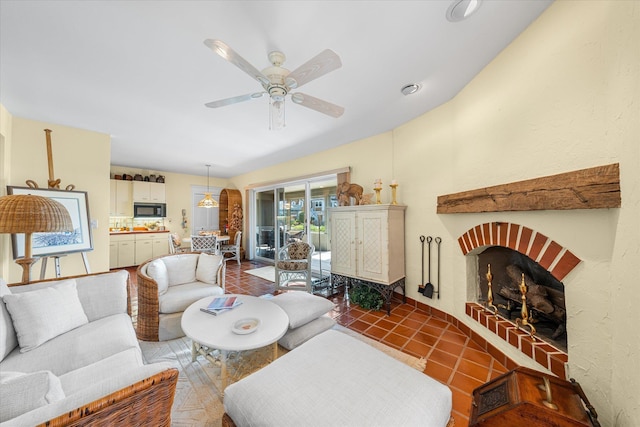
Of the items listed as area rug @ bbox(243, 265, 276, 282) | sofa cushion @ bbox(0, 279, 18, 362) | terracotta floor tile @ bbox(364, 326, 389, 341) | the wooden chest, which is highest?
sofa cushion @ bbox(0, 279, 18, 362)

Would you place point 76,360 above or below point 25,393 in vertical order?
below

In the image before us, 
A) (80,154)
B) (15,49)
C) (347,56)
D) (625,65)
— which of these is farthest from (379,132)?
(80,154)

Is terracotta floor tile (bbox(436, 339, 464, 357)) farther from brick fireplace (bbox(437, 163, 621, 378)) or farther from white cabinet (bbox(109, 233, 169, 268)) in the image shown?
white cabinet (bbox(109, 233, 169, 268))

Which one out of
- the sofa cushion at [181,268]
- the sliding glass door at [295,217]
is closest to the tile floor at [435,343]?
the sliding glass door at [295,217]

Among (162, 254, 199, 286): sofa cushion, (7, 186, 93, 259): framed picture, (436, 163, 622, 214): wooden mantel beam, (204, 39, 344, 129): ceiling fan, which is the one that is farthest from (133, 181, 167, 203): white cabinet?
(436, 163, 622, 214): wooden mantel beam

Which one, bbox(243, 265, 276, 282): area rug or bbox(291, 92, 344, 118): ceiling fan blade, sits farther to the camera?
bbox(243, 265, 276, 282): area rug

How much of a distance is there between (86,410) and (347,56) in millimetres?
2279

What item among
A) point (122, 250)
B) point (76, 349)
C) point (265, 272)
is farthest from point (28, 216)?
point (122, 250)

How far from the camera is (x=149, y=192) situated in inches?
220

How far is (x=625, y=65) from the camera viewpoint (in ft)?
3.42

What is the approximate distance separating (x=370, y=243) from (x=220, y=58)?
248cm

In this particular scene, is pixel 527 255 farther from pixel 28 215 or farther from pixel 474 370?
pixel 28 215

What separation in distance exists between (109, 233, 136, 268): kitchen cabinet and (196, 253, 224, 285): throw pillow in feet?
11.6

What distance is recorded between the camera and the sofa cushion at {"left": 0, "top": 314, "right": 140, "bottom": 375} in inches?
51.2
